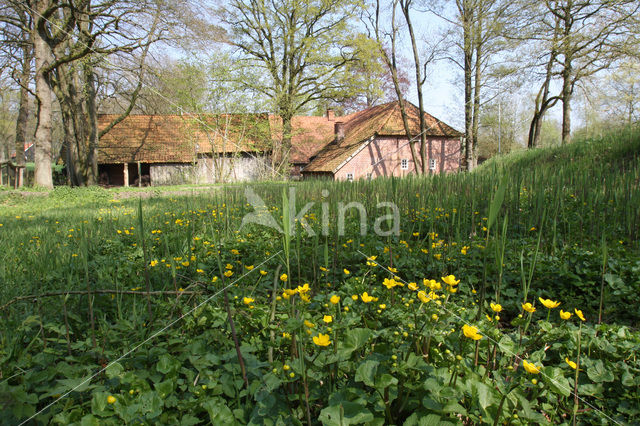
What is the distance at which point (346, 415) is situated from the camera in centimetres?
98

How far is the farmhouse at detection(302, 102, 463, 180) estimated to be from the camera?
2484 cm

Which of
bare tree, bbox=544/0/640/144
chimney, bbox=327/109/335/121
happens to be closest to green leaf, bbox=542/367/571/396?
bare tree, bbox=544/0/640/144

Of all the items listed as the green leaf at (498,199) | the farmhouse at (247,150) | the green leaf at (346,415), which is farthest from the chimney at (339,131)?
the green leaf at (346,415)

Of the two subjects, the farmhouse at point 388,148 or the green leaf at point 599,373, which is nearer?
the green leaf at point 599,373

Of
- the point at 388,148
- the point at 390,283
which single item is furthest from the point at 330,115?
the point at 390,283

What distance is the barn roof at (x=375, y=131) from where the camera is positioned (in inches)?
984

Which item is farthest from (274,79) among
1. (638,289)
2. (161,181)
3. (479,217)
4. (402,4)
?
(638,289)

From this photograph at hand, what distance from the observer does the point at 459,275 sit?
7.38 feet

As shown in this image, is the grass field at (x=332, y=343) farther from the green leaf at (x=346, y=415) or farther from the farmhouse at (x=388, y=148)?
the farmhouse at (x=388, y=148)

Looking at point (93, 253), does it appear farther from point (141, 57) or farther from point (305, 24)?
point (305, 24)

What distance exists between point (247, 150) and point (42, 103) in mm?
12380

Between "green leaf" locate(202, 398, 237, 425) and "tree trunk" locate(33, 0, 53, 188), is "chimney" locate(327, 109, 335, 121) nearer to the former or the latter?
"tree trunk" locate(33, 0, 53, 188)

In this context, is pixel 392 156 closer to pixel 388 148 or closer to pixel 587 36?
pixel 388 148

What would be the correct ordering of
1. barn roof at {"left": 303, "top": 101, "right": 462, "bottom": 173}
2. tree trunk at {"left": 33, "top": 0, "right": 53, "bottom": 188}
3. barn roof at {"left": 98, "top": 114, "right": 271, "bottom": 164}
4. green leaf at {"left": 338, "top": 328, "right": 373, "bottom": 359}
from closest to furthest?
green leaf at {"left": 338, "top": 328, "right": 373, "bottom": 359}
tree trunk at {"left": 33, "top": 0, "right": 53, "bottom": 188}
barn roof at {"left": 98, "top": 114, "right": 271, "bottom": 164}
barn roof at {"left": 303, "top": 101, "right": 462, "bottom": 173}
